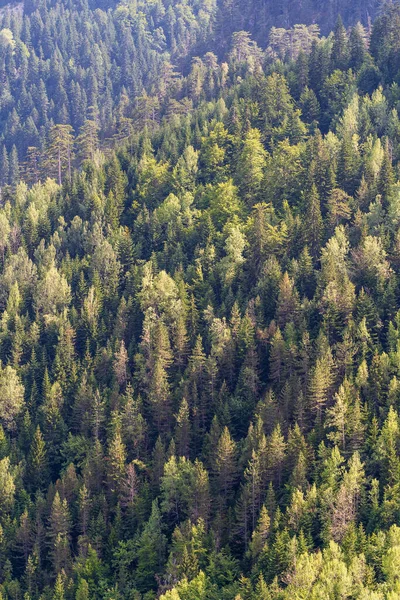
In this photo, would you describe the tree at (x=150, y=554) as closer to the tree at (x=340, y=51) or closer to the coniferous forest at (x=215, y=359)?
the coniferous forest at (x=215, y=359)

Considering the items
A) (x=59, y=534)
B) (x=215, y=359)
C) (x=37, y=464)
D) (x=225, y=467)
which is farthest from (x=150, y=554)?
(x=215, y=359)

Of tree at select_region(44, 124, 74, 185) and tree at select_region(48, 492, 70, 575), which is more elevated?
tree at select_region(44, 124, 74, 185)

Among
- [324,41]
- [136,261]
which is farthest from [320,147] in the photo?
[324,41]

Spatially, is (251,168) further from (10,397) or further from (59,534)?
(59,534)

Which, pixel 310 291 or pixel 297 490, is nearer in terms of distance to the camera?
pixel 297 490

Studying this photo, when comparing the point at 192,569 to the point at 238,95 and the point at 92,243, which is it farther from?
the point at 238,95

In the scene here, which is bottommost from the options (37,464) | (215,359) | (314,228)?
(37,464)

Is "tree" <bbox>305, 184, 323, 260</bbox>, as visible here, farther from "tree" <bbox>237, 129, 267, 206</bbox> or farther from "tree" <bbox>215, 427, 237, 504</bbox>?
"tree" <bbox>215, 427, 237, 504</bbox>

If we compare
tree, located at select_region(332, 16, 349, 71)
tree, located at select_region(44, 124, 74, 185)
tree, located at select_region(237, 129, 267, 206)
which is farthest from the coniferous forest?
tree, located at select_region(44, 124, 74, 185)
